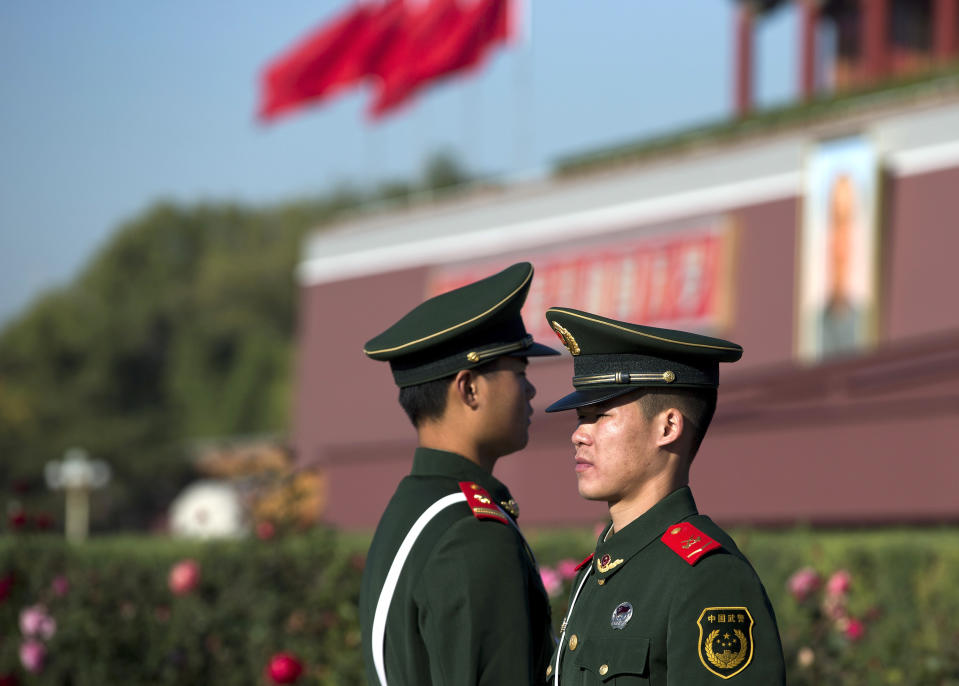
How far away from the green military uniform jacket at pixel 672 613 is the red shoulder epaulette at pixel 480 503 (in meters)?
0.44

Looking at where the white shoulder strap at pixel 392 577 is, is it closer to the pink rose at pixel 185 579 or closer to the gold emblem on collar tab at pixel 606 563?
the gold emblem on collar tab at pixel 606 563

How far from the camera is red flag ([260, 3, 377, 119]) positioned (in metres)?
25.5

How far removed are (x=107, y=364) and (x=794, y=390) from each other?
46.4 metres

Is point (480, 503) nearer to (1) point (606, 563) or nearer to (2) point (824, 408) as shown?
(1) point (606, 563)

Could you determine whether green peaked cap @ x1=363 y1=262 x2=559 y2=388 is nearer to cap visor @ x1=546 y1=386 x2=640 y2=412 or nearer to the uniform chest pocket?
cap visor @ x1=546 y1=386 x2=640 y2=412

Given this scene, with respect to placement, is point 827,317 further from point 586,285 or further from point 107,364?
point 107,364

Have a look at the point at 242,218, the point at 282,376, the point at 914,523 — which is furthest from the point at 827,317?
the point at 242,218

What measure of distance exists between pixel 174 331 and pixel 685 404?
61875mm

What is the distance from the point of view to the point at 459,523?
127 inches

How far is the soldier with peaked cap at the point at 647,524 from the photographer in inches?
99.6

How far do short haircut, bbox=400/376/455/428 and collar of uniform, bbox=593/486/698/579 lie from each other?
0.78 metres

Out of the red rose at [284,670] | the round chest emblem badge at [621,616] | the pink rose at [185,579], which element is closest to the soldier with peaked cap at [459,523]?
the round chest emblem badge at [621,616]

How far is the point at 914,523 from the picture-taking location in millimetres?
15359

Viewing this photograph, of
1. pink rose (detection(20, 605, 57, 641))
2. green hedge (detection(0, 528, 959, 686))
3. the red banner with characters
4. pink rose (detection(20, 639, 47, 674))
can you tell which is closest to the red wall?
the red banner with characters
